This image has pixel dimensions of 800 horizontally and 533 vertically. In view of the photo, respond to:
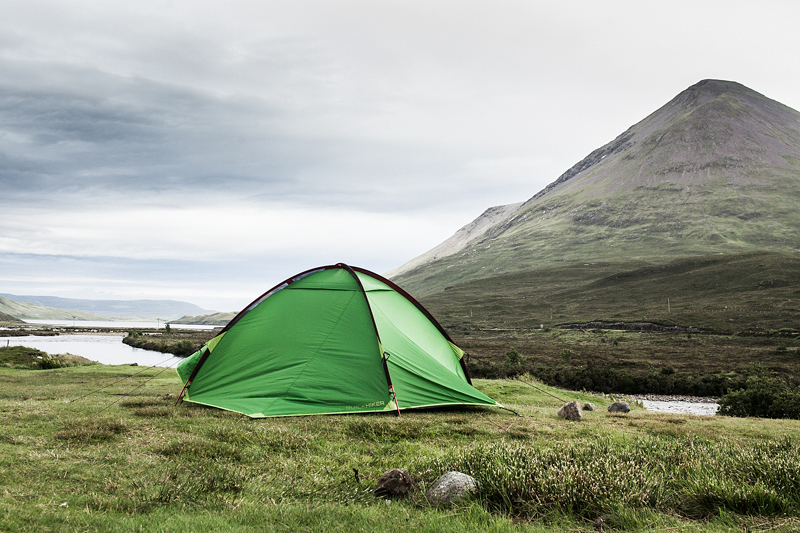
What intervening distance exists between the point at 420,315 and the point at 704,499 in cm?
1181

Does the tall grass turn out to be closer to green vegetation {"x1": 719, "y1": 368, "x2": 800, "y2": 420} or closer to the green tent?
the green tent

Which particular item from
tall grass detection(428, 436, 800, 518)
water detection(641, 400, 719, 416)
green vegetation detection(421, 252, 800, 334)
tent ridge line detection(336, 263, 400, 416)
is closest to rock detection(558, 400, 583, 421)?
tent ridge line detection(336, 263, 400, 416)

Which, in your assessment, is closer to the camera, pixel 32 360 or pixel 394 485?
pixel 394 485

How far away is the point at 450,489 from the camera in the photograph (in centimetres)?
602

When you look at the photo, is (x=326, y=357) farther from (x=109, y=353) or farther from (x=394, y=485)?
(x=109, y=353)

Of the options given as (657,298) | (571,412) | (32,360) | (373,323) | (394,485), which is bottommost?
(32,360)

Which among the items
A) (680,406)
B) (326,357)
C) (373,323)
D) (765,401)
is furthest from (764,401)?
(326,357)

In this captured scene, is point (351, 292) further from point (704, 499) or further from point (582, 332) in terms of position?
point (582, 332)

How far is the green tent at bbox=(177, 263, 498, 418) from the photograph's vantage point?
43.1 ft

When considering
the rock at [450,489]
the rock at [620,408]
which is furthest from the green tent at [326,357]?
the rock at [620,408]

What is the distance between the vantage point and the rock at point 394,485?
245 inches

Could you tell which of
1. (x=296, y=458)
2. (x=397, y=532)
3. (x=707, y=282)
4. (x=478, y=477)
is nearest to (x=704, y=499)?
(x=478, y=477)

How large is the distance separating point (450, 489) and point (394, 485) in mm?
750

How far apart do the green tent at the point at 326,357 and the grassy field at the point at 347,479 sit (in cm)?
212
